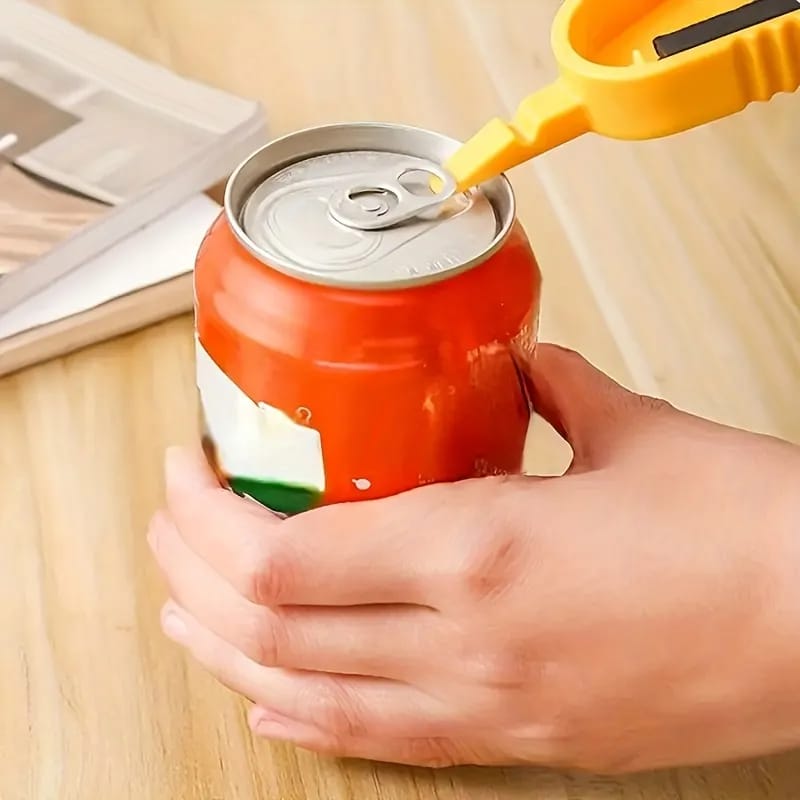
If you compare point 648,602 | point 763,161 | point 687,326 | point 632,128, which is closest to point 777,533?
point 648,602

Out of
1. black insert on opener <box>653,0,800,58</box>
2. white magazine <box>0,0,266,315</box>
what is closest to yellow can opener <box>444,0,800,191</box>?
black insert on opener <box>653,0,800,58</box>

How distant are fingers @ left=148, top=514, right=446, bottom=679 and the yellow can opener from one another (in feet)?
0.57

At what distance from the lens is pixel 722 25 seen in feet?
1.39

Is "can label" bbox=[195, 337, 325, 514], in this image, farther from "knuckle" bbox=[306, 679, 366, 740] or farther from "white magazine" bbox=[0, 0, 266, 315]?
"white magazine" bbox=[0, 0, 266, 315]

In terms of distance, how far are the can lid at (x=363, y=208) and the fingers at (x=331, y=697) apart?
18 cm

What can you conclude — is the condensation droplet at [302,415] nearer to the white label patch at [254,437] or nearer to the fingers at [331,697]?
the white label patch at [254,437]

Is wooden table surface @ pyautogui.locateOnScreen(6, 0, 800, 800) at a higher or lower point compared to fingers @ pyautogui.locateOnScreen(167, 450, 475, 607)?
lower

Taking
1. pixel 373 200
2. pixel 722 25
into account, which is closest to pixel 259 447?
pixel 373 200

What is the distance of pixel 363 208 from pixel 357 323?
6 centimetres

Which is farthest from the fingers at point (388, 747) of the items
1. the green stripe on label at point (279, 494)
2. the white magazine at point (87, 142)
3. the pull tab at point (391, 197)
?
the white magazine at point (87, 142)

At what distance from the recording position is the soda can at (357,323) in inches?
17.3

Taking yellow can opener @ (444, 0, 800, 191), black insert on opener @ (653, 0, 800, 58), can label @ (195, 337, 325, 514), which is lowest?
can label @ (195, 337, 325, 514)

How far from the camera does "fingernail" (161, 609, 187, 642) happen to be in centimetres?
56

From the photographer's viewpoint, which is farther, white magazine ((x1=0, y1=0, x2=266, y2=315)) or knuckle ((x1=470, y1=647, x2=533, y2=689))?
white magazine ((x1=0, y1=0, x2=266, y2=315))
